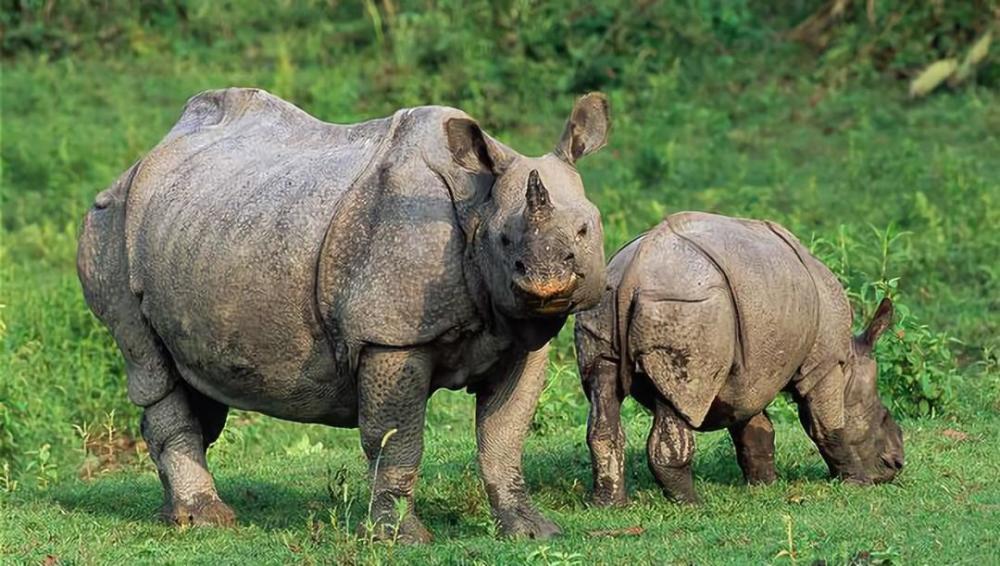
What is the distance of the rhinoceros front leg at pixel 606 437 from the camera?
868 centimetres

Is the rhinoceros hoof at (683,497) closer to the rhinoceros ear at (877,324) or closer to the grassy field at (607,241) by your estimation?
the grassy field at (607,241)

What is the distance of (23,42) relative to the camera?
19703mm

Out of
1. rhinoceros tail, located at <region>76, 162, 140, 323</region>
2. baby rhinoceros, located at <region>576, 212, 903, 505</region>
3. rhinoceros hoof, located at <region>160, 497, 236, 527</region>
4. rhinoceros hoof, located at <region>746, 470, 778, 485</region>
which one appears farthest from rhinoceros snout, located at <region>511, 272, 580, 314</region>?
rhinoceros hoof, located at <region>746, 470, 778, 485</region>

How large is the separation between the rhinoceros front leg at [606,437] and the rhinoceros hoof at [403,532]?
1082 mm

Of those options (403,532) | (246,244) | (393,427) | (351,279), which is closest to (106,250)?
(246,244)

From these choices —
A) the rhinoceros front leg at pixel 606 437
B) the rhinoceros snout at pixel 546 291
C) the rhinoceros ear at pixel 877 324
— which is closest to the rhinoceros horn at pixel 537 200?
the rhinoceros snout at pixel 546 291

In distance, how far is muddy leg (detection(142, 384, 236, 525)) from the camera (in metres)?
8.62

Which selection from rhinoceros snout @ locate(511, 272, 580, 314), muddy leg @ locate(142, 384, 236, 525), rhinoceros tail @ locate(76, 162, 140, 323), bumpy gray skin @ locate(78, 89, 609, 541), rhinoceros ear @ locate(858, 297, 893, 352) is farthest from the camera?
rhinoceros ear @ locate(858, 297, 893, 352)

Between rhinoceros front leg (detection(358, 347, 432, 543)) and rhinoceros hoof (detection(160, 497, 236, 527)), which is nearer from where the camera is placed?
rhinoceros front leg (detection(358, 347, 432, 543))

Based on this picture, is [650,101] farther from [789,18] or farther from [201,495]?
[201,495]

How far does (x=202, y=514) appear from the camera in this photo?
8570 millimetres

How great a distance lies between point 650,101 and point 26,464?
8.24m

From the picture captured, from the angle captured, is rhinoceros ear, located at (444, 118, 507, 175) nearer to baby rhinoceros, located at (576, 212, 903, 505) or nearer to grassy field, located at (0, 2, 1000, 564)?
baby rhinoceros, located at (576, 212, 903, 505)

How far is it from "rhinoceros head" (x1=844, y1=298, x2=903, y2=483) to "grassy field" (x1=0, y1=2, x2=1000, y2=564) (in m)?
0.16
